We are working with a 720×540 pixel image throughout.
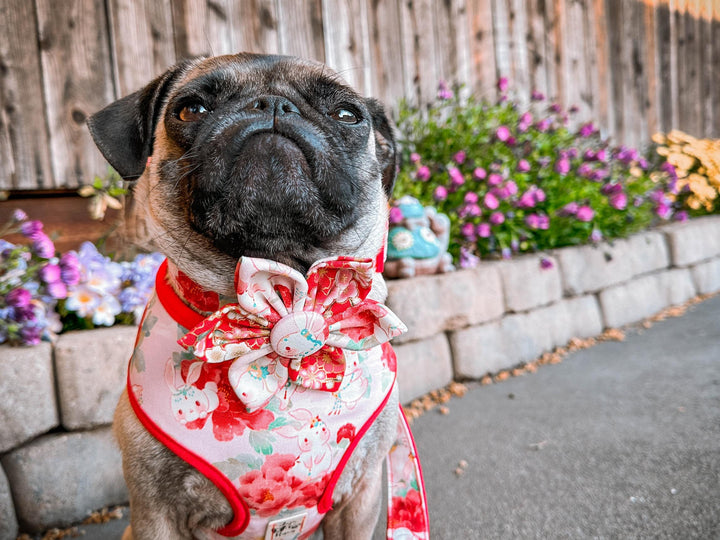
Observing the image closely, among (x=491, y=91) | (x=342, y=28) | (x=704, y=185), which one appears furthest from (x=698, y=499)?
(x=704, y=185)

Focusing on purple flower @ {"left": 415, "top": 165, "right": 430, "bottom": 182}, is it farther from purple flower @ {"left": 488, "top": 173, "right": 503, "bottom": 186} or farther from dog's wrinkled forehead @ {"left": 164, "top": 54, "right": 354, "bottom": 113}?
dog's wrinkled forehead @ {"left": 164, "top": 54, "right": 354, "bottom": 113}

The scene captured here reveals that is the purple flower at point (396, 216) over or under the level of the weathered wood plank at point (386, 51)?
under

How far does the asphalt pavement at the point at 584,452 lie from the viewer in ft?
5.94

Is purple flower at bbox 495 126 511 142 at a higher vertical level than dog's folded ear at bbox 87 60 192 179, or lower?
higher

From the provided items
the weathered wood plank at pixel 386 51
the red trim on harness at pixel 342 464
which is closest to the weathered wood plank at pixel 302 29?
the weathered wood plank at pixel 386 51

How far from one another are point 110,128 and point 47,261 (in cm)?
94

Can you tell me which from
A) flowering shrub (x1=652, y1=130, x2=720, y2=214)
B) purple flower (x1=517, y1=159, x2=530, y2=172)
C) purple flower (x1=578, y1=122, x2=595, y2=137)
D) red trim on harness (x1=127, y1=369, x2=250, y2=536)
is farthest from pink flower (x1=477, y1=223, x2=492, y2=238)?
flowering shrub (x1=652, y1=130, x2=720, y2=214)

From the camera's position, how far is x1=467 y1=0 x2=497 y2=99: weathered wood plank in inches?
180

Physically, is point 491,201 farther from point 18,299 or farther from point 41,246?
point 18,299

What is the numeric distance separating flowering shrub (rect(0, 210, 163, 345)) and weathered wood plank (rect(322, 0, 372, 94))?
2.03m

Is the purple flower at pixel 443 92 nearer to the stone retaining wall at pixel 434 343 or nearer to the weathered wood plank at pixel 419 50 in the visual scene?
the weathered wood plank at pixel 419 50

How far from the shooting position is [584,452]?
2301 mm

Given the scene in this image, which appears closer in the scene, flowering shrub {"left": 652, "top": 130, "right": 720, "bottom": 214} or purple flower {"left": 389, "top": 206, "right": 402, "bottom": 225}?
purple flower {"left": 389, "top": 206, "right": 402, "bottom": 225}

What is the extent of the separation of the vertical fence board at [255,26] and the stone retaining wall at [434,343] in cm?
165
